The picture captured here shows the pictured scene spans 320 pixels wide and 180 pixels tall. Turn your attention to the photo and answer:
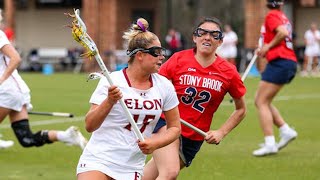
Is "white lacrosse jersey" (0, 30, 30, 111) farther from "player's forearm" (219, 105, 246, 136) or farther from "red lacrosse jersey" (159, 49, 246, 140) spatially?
"player's forearm" (219, 105, 246, 136)

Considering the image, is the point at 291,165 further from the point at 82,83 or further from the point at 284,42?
the point at 82,83

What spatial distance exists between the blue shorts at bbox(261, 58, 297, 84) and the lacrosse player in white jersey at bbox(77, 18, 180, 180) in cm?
597

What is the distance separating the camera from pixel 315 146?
1434cm

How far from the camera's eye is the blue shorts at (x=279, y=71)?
1327 cm

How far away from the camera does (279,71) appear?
43.6 ft

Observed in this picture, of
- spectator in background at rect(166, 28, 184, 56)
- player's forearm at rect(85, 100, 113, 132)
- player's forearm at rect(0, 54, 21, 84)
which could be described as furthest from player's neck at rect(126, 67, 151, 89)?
spectator in background at rect(166, 28, 184, 56)

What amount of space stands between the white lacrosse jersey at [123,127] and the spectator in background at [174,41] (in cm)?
3673

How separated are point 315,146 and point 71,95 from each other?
12643mm

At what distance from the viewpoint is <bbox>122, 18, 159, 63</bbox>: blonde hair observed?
7383 millimetres

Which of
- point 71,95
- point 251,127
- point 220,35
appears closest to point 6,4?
point 71,95

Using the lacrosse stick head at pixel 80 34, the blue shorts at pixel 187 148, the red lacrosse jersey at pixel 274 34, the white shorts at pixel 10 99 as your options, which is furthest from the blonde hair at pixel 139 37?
the red lacrosse jersey at pixel 274 34

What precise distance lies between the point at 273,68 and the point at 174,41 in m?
31.0

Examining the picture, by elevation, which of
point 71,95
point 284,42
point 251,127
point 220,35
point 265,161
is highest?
point 220,35

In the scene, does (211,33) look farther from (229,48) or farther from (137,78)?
(229,48)
